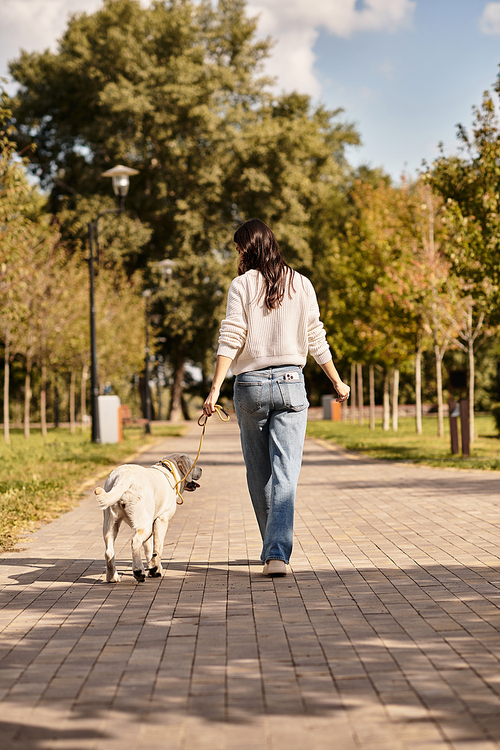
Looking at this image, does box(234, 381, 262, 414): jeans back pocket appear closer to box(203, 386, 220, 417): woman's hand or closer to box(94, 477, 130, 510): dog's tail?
box(203, 386, 220, 417): woman's hand

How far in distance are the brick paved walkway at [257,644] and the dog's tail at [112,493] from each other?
1.88 ft

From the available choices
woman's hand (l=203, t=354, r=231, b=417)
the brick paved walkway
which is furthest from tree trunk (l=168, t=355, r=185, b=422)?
woman's hand (l=203, t=354, r=231, b=417)

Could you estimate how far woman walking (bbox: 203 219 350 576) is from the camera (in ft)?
18.8

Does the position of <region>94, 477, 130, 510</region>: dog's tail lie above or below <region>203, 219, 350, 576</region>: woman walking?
below

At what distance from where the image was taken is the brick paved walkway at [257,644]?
10.3 feet

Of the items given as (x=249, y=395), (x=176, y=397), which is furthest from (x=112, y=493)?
(x=176, y=397)

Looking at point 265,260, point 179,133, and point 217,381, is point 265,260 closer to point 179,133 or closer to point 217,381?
point 217,381

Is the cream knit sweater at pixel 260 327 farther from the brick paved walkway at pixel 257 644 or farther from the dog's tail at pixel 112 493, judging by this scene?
the brick paved walkway at pixel 257 644

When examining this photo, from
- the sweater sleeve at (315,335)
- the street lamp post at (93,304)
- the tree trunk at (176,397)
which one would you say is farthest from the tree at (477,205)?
the tree trunk at (176,397)

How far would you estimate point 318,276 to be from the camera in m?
47.2

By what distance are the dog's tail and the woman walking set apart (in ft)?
2.26

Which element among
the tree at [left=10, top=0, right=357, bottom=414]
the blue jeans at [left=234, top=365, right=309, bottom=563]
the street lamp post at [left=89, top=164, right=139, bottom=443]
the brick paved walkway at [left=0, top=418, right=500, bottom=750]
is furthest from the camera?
the tree at [left=10, top=0, right=357, bottom=414]

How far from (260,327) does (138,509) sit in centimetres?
140

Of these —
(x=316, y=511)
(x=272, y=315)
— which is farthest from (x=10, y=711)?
(x=316, y=511)
